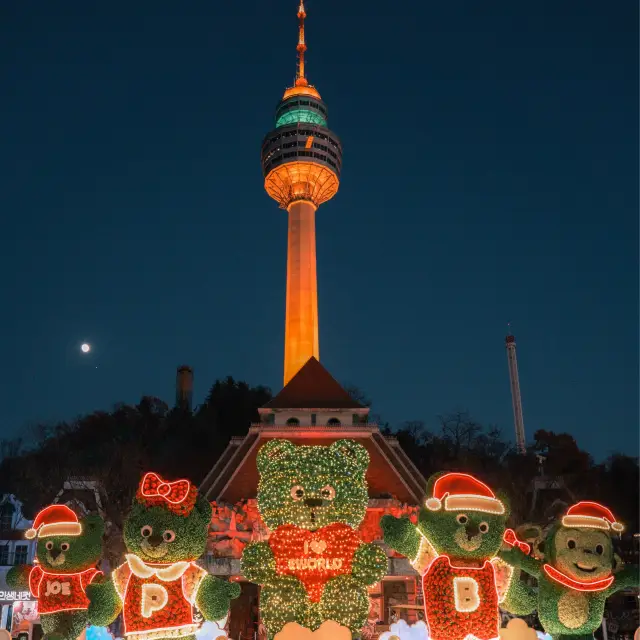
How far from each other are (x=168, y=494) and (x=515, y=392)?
46.9m

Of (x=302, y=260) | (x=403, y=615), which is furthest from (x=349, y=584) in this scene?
(x=302, y=260)

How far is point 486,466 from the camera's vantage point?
108ft

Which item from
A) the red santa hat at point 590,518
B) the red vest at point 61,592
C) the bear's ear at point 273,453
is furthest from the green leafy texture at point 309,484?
the red vest at point 61,592

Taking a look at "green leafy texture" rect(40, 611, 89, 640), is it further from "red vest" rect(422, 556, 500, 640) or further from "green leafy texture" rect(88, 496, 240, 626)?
"red vest" rect(422, 556, 500, 640)

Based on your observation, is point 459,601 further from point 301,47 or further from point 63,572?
point 301,47

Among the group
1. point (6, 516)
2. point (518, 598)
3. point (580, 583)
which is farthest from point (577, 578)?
point (6, 516)

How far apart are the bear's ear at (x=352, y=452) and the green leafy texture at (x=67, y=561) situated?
440 centimetres

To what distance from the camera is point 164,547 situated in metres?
9.09

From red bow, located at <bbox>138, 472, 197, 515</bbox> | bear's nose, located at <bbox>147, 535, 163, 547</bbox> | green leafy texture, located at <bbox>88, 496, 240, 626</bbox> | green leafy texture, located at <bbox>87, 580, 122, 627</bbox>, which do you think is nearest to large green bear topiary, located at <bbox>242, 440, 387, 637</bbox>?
green leafy texture, located at <bbox>88, 496, 240, 626</bbox>

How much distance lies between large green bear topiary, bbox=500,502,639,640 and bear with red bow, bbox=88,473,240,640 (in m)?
4.50

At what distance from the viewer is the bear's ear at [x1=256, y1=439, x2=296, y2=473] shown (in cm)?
1032

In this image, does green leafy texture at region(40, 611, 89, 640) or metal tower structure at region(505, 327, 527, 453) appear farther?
metal tower structure at region(505, 327, 527, 453)

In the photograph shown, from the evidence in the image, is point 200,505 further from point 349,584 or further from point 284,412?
point 284,412

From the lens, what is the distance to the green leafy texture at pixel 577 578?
9.35 meters
